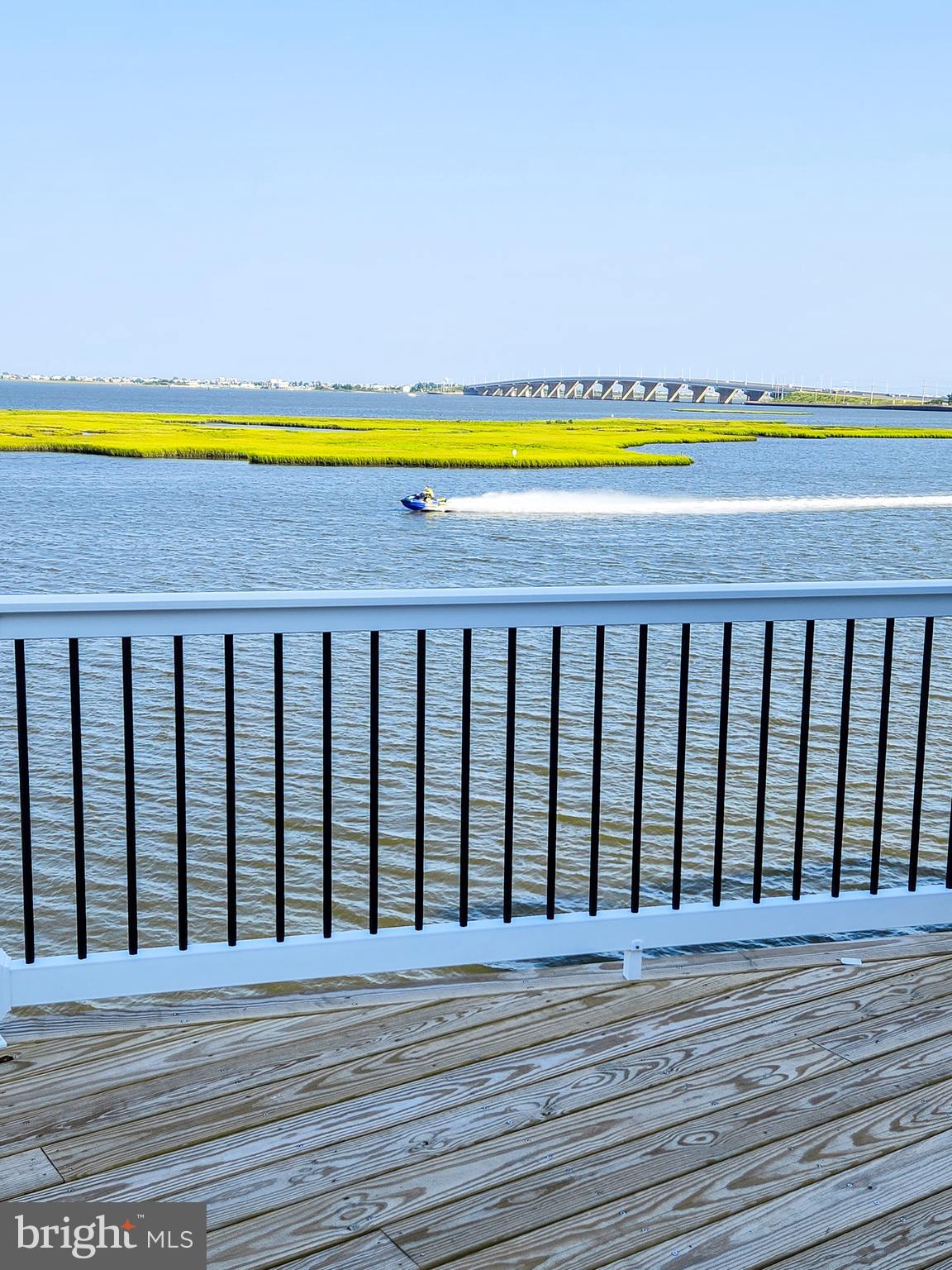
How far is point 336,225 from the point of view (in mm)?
70625

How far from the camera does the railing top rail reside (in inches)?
92.8

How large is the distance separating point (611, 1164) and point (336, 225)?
7281 centimetres

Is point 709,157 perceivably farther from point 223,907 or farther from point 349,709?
point 223,907

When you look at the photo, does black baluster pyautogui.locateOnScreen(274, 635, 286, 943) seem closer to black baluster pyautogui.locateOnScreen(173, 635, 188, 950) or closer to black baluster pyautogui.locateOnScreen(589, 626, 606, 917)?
black baluster pyautogui.locateOnScreen(173, 635, 188, 950)

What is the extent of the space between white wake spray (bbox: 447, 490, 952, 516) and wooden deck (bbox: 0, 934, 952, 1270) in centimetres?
2748

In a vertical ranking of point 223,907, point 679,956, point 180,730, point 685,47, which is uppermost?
point 685,47

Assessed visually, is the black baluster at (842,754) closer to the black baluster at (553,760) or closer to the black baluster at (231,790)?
the black baluster at (553,760)

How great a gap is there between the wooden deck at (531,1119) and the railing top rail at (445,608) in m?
0.75

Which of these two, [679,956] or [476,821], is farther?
[476,821]

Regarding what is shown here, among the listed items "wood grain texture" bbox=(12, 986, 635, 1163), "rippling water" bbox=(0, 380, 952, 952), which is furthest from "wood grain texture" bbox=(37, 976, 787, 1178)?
"rippling water" bbox=(0, 380, 952, 952)

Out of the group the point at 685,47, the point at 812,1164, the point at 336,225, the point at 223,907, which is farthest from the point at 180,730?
the point at 336,225

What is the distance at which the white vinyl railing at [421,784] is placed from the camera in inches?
94.7

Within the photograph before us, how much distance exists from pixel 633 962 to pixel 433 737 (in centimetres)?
642

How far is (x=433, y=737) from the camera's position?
909cm
